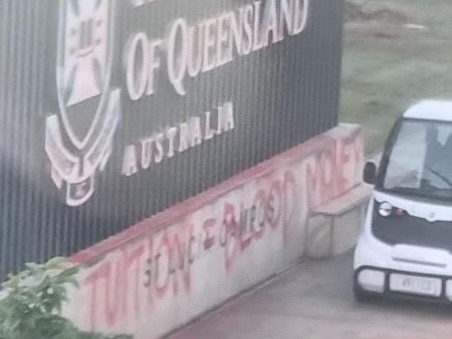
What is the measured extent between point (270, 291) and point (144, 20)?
3.36 m

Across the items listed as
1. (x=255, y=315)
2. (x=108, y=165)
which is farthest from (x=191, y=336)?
(x=108, y=165)

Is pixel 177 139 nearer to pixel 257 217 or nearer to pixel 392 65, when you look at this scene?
pixel 257 217

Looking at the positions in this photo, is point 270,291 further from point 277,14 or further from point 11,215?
point 11,215

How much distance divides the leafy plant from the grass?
43.8 feet

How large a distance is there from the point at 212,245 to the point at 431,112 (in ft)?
8.08

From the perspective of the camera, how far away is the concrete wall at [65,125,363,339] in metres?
12.6

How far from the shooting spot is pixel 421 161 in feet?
49.6

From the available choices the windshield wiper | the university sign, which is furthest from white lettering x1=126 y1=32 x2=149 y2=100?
the windshield wiper

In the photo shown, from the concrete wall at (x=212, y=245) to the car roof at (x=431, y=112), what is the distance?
52.8 inches

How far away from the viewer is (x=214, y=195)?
47.3ft

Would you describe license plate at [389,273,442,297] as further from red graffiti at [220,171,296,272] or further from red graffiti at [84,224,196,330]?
red graffiti at [84,224,196,330]

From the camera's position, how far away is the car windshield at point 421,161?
15.0m

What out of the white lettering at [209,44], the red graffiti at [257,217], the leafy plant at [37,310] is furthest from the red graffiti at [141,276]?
the leafy plant at [37,310]

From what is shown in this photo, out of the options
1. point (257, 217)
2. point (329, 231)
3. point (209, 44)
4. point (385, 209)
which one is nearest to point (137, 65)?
point (209, 44)
